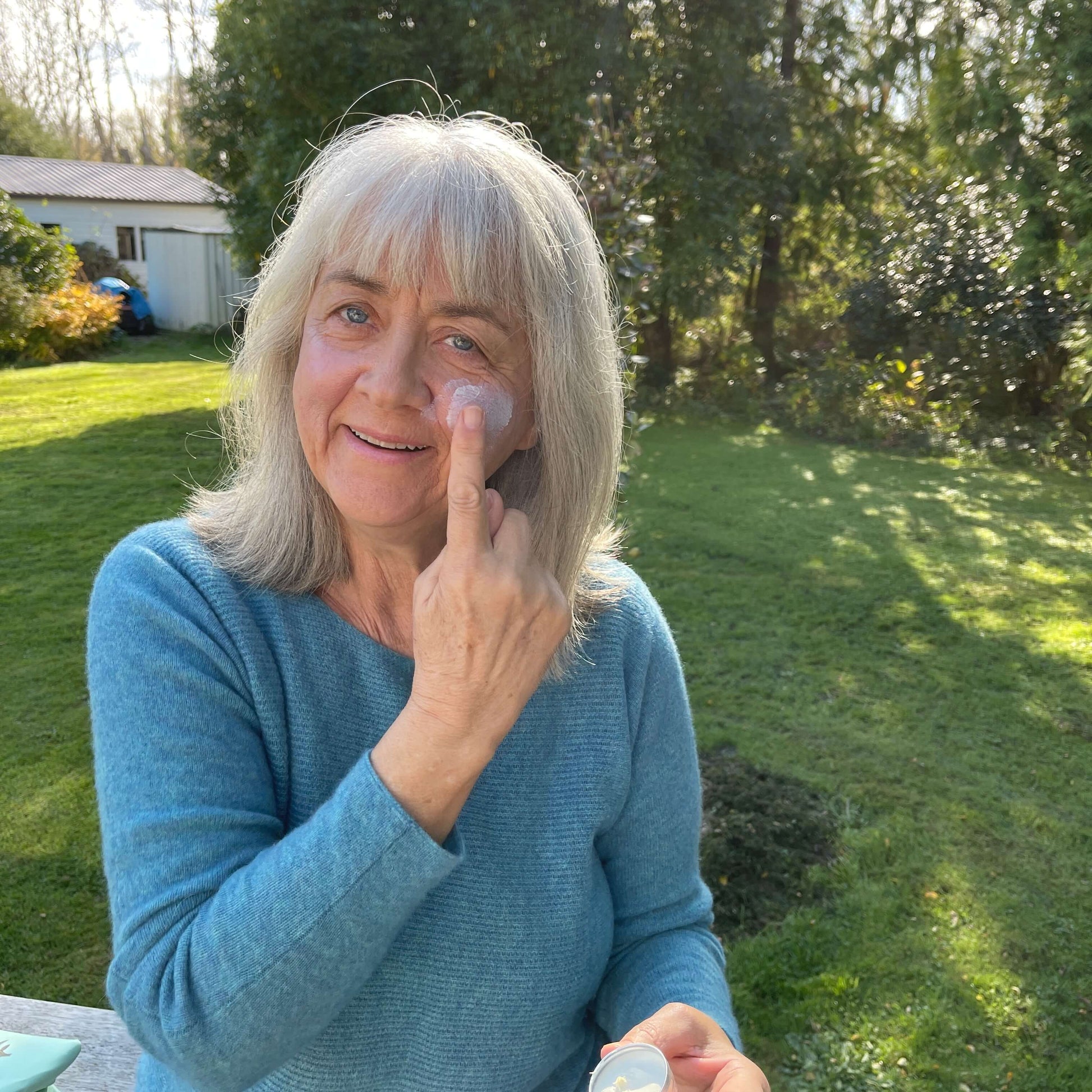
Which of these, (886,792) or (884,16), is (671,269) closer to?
(884,16)

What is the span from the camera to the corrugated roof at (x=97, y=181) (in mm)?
24953

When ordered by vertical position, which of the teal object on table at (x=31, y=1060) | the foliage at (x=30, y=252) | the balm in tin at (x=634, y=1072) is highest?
the balm in tin at (x=634, y=1072)

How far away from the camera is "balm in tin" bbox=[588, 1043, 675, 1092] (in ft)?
3.15

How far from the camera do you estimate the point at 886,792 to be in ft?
13.0

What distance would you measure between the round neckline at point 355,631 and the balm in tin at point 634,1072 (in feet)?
2.10

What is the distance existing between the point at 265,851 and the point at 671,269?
1029cm

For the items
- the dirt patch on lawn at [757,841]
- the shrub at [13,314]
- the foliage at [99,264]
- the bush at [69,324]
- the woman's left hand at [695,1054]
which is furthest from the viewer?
the foliage at [99,264]

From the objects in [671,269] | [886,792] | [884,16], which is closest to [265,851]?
[886,792]

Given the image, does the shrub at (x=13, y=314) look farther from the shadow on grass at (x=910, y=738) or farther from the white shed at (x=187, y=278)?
the shadow on grass at (x=910, y=738)

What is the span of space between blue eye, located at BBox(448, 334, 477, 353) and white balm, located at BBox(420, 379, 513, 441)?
0.04 m

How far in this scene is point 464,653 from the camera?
118 cm

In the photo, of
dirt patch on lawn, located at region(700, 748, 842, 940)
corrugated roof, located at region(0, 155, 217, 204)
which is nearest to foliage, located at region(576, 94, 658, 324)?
dirt patch on lawn, located at region(700, 748, 842, 940)

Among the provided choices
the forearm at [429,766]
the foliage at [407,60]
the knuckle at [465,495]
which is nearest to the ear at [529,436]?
the knuckle at [465,495]

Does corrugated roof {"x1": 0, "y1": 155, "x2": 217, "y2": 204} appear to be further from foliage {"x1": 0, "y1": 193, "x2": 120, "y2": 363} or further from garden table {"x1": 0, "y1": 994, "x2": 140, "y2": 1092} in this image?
garden table {"x1": 0, "y1": 994, "x2": 140, "y2": 1092}
